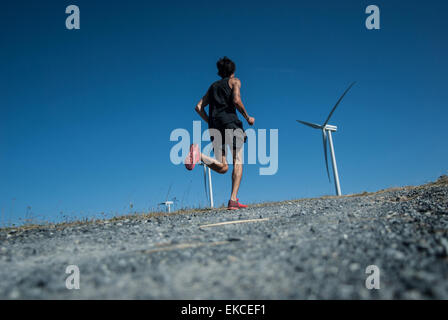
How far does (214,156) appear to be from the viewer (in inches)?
271

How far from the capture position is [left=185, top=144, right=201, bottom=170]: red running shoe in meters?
6.23

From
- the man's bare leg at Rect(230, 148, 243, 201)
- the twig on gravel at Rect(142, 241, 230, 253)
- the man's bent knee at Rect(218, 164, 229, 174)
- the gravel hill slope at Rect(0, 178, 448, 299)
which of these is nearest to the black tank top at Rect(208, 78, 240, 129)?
the man's bare leg at Rect(230, 148, 243, 201)

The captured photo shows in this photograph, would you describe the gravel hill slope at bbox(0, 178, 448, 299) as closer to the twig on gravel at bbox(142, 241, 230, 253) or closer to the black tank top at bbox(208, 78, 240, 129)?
the twig on gravel at bbox(142, 241, 230, 253)

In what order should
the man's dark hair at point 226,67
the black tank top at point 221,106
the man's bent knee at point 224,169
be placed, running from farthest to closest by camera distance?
1. the man's dark hair at point 226,67
2. the black tank top at point 221,106
3. the man's bent knee at point 224,169

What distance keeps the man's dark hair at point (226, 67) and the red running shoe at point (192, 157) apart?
2220mm

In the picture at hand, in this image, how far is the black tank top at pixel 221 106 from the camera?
6.72 meters

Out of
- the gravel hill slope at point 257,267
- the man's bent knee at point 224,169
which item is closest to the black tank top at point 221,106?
the man's bent knee at point 224,169

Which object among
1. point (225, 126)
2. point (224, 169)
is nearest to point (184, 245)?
point (224, 169)

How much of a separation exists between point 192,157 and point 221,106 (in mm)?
1557

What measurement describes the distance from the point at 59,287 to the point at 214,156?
531 cm

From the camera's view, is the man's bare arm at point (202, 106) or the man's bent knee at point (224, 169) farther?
the man's bare arm at point (202, 106)

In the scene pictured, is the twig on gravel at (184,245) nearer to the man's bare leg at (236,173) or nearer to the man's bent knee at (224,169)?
the man's bare leg at (236,173)

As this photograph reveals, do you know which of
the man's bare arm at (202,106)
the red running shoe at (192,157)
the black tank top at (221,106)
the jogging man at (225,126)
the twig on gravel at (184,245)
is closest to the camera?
the twig on gravel at (184,245)
